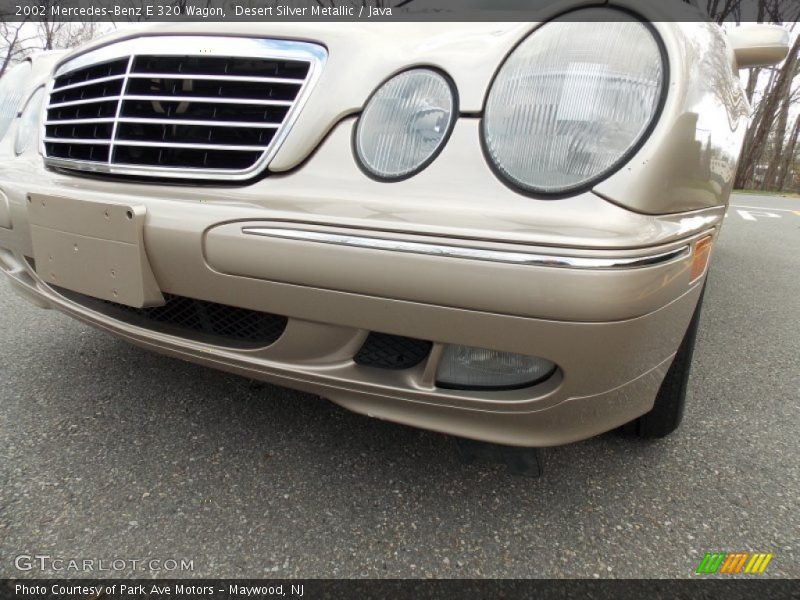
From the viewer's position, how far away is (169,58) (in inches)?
Answer: 48.2

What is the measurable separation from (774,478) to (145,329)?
70.6 inches

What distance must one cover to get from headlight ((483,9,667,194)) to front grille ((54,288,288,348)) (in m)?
0.64

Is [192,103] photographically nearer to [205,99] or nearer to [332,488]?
[205,99]

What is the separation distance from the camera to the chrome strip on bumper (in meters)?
0.84

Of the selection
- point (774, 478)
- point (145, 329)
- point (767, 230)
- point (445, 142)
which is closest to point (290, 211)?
point (445, 142)

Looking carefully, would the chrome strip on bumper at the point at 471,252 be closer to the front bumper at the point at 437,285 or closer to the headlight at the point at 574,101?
the front bumper at the point at 437,285

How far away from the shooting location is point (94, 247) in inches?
46.0

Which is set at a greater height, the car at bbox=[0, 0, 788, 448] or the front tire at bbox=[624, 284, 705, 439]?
the car at bbox=[0, 0, 788, 448]

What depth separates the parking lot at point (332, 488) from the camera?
113 cm

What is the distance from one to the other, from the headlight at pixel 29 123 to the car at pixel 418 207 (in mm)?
404

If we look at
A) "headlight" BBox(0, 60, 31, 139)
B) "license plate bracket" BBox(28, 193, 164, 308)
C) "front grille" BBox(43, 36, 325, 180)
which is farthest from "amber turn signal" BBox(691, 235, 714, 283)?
"headlight" BBox(0, 60, 31, 139)

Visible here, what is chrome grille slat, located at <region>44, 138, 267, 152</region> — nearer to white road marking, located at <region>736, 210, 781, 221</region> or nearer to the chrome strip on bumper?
the chrome strip on bumper

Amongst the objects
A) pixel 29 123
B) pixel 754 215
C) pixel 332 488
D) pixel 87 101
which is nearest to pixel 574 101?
pixel 332 488

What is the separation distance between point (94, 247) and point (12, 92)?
1100 millimetres
